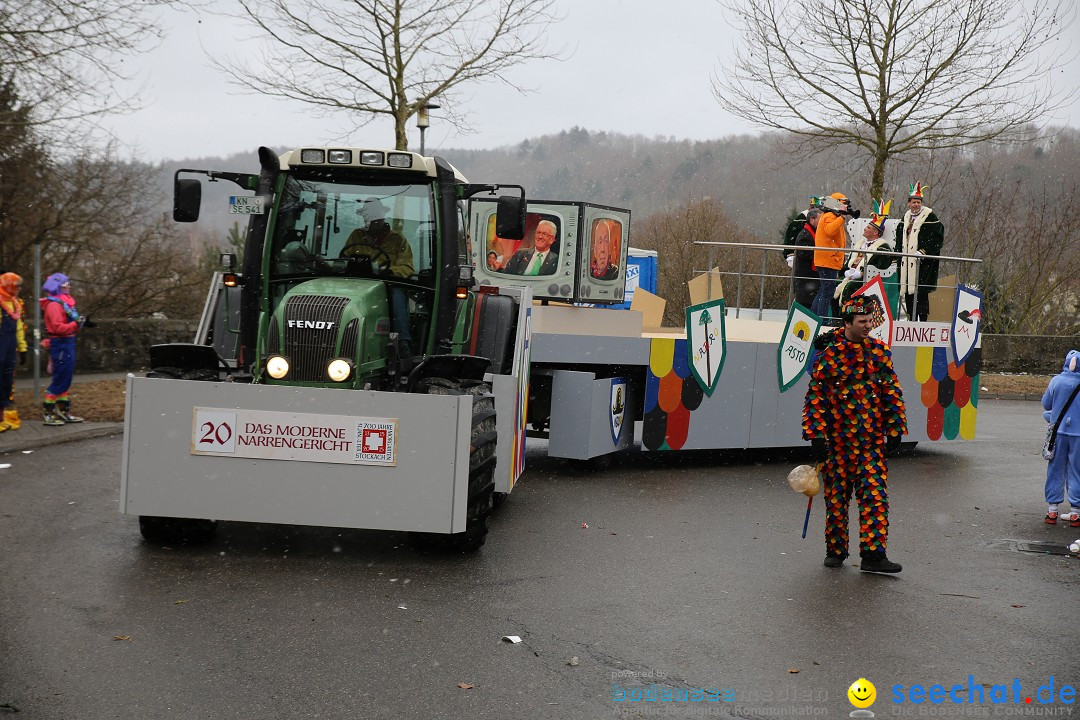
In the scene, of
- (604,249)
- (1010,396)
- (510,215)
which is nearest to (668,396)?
Answer: (604,249)

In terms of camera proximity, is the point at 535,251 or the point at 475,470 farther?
the point at 535,251

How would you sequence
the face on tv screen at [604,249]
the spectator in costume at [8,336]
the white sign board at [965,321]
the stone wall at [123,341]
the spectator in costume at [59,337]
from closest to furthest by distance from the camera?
the spectator in costume at [8,336] → the spectator in costume at [59,337] → the white sign board at [965,321] → the face on tv screen at [604,249] → the stone wall at [123,341]

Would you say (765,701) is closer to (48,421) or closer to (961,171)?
(48,421)

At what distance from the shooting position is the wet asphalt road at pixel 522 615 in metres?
4.94

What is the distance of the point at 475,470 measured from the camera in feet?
24.6

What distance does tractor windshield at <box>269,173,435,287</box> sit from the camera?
27.9 ft

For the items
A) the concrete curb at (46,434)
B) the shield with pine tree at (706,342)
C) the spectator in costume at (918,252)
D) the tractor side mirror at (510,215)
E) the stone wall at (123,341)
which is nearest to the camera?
the tractor side mirror at (510,215)

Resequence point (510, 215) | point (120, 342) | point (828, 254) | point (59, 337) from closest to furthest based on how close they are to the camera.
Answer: point (510, 215) < point (59, 337) < point (828, 254) < point (120, 342)

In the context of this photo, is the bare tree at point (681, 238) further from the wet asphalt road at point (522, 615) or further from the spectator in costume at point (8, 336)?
the wet asphalt road at point (522, 615)

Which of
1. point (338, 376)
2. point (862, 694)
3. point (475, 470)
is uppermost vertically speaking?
point (338, 376)

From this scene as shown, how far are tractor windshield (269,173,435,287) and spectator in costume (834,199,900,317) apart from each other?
747 centimetres

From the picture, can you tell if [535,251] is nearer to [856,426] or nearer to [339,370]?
[339,370]

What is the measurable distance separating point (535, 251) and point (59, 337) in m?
5.97

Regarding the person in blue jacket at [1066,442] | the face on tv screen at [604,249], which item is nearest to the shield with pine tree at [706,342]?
the face on tv screen at [604,249]
